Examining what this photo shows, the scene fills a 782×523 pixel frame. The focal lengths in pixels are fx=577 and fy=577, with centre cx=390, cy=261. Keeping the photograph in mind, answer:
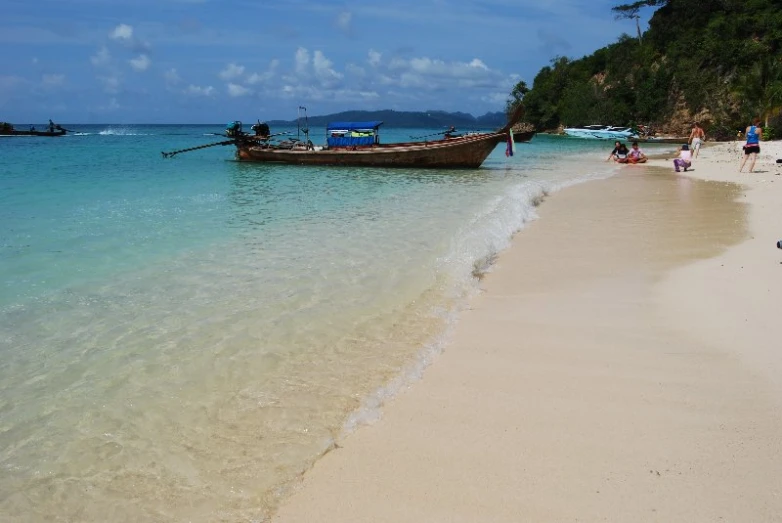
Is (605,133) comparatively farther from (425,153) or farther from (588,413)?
(588,413)

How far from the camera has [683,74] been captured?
5375 centimetres

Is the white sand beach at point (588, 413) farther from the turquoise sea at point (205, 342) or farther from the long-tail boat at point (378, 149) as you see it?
the long-tail boat at point (378, 149)

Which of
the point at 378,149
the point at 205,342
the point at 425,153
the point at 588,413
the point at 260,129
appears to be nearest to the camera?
the point at 588,413

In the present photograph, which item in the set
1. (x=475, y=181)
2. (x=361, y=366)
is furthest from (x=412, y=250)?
(x=475, y=181)

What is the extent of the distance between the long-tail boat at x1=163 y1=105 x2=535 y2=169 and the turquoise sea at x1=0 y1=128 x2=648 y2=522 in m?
11.5

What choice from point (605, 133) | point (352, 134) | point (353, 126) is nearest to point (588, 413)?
point (352, 134)

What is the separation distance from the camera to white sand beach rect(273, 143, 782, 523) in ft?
9.12

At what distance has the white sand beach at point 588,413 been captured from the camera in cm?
278

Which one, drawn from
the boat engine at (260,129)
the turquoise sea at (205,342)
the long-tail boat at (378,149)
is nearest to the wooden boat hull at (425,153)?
the long-tail boat at (378,149)

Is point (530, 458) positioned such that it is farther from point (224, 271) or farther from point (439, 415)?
point (224, 271)

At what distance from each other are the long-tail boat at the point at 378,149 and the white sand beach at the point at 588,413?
1588cm

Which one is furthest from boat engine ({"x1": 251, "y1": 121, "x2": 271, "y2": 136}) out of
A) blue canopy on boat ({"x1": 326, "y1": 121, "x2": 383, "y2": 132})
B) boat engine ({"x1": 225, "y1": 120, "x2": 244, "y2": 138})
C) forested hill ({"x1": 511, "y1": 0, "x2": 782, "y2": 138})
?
forested hill ({"x1": 511, "y1": 0, "x2": 782, "y2": 138})

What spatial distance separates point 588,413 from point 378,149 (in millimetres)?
20998

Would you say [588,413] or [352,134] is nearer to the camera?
[588,413]
